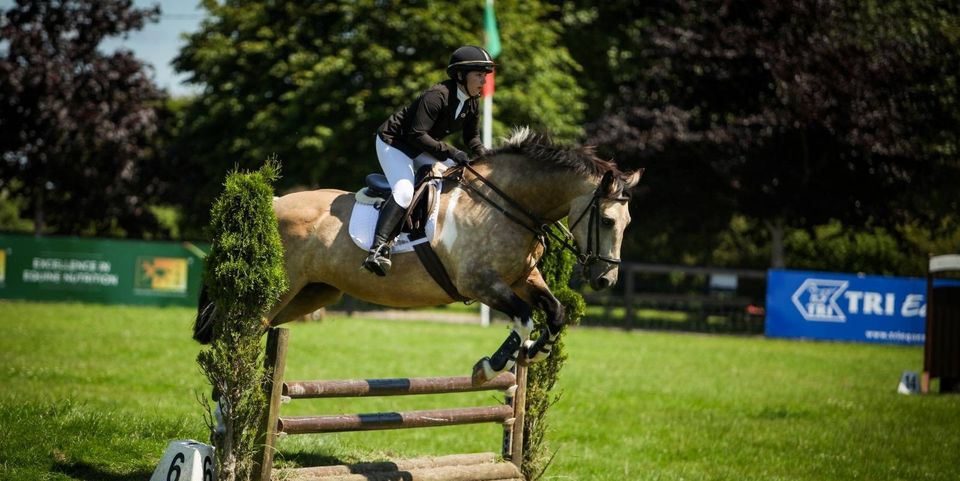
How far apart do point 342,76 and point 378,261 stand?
24.0 meters

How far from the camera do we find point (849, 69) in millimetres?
25547

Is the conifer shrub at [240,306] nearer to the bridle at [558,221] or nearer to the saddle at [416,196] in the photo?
the saddle at [416,196]

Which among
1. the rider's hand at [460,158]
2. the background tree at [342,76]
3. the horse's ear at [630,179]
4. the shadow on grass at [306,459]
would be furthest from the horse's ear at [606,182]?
the background tree at [342,76]

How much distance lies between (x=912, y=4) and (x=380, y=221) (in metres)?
24.6

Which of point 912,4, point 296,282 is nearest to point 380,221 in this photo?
point 296,282

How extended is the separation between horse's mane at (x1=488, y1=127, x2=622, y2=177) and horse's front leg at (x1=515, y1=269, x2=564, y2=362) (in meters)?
0.84

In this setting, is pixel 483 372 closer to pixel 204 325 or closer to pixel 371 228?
pixel 371 228

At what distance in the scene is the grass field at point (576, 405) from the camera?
7727mm

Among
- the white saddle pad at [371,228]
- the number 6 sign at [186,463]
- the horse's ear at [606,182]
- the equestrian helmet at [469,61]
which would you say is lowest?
the number 6 sign at [186,463]

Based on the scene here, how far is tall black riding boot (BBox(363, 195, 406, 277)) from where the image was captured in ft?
20.6

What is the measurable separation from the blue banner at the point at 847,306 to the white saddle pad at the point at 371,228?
58.4 ft

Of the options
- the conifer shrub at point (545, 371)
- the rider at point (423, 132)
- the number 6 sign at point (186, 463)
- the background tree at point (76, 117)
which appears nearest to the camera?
the number 6 sign at point (186, 463)

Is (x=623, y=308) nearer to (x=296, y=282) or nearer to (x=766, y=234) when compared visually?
(x=766, y=234)

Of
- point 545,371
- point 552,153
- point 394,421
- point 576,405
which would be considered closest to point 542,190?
point 552,153
